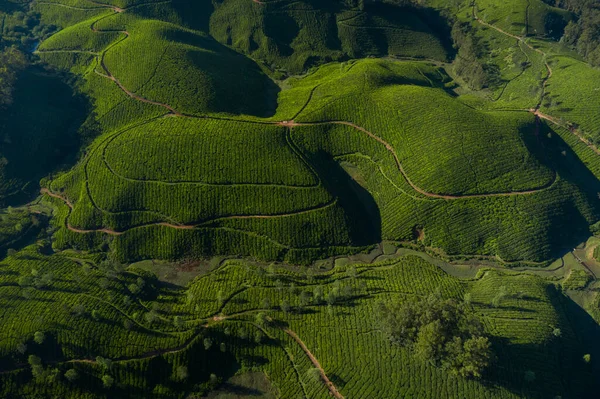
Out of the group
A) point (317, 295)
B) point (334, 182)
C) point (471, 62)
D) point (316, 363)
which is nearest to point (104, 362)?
point (316, 363)

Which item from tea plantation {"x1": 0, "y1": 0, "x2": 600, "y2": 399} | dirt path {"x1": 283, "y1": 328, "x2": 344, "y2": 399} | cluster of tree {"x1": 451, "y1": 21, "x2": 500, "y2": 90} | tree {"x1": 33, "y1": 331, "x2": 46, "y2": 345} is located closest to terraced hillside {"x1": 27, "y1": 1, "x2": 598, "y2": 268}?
tea plantation {"x1": 0, "y1": 0, "x2": 600, "y2": 399}

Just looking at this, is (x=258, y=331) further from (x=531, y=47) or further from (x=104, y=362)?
(x=531, y=47)

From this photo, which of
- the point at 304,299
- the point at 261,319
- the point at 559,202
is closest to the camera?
the point at 261,319

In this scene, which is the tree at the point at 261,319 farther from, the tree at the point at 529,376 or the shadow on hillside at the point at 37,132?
the shadow on hillside at the point at 37,132

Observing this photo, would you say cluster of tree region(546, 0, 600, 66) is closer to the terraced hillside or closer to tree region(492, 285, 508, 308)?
the terraced hillside

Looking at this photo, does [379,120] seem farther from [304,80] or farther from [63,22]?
[63,22]

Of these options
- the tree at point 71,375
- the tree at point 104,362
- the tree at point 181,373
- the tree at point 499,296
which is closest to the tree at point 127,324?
the tree at point 104,362
